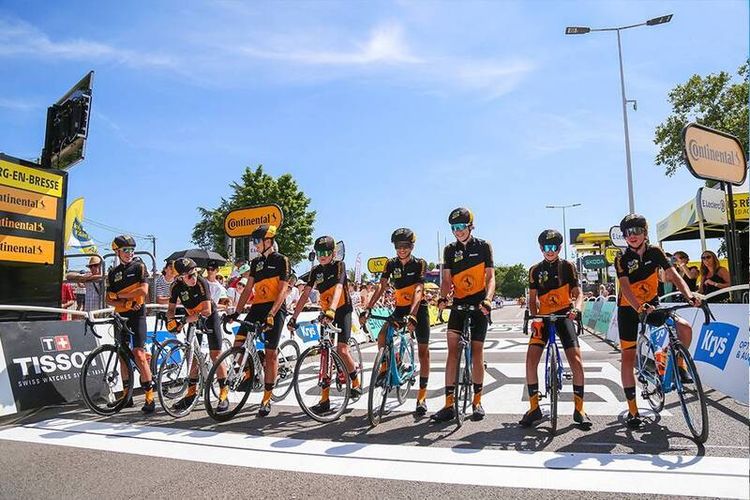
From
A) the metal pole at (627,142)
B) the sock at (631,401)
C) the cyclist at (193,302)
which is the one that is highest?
the metal pole at (627,142)

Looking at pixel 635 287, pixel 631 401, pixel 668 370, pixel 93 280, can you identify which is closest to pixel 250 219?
pixel 93 280

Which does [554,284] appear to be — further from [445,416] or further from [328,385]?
[328,385]

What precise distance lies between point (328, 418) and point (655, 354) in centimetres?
359

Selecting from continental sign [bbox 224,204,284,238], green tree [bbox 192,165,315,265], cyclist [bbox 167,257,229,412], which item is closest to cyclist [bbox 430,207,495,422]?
cyclist [bbox 167,257,229,412]

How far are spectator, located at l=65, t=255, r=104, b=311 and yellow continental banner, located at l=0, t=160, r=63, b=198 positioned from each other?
2.80 metres

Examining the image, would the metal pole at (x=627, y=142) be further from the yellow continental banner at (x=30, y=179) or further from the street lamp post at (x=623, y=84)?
the yellow continental banner at (x=30, y=179)

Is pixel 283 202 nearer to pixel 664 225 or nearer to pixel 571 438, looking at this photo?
pixel 664 225

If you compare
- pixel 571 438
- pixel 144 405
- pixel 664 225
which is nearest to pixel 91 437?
pixel 144 405

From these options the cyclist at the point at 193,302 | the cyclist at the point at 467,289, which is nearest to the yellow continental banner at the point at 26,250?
the cyclist at the point at 193,302

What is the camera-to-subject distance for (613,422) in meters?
A: 5.54

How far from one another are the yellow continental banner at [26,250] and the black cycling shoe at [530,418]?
24.5ft

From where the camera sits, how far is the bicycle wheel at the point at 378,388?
5.58 m

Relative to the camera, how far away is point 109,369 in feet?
22.9

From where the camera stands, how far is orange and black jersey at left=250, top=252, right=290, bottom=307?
21.4 ft
